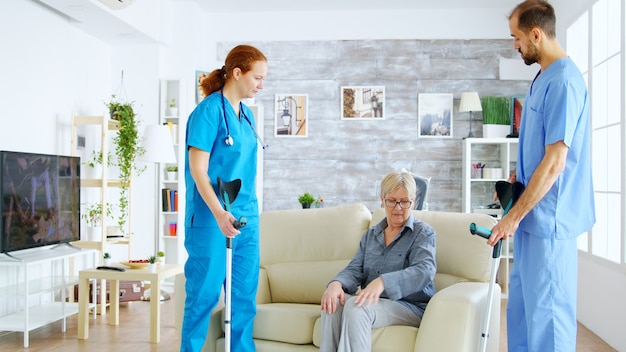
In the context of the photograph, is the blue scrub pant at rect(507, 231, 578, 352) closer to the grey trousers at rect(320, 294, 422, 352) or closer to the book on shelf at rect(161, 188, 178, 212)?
the grey trousers at rect(320, 294, 422, 352)

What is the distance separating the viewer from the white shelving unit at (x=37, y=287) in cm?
424

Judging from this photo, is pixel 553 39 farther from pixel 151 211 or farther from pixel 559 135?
pixel 151 211

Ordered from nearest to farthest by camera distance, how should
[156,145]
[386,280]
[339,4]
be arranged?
[386,280] < [156,145] < [339,4]

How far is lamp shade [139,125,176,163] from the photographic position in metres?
5.59

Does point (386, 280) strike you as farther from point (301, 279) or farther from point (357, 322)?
point (301, 279)

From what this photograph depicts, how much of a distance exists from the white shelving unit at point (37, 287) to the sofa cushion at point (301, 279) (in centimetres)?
186

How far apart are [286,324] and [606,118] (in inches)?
117

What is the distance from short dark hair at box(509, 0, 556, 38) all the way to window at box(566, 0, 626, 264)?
6.70 ft

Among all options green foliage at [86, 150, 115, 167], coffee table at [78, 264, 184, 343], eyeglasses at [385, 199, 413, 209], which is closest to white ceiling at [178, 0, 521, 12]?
green foliage at [86, 150, 115, 167]

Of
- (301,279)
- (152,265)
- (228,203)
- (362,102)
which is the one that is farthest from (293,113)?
(228,203)

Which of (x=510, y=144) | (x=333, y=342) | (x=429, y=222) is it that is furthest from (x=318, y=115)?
(x=333, y=342)

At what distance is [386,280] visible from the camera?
2707mm

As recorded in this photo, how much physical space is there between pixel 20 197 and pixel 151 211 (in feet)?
6.79

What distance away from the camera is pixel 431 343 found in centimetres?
252
